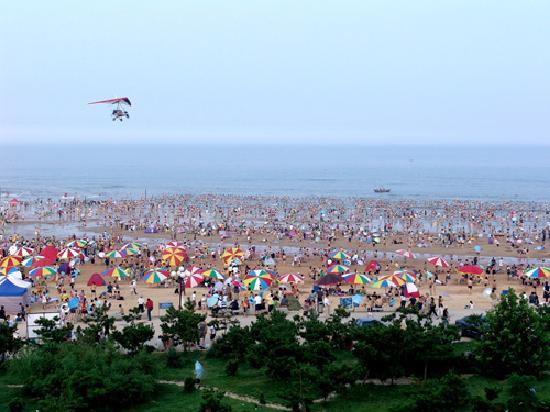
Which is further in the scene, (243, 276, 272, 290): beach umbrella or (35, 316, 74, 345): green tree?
(243, 276, 272, 290): beach umbrella

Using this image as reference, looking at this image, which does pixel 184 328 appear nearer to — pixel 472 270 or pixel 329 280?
pixel 329 280

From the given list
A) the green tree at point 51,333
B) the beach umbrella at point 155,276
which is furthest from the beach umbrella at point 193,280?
the green tree at point 51,333

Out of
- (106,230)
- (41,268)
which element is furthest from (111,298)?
(106,230)

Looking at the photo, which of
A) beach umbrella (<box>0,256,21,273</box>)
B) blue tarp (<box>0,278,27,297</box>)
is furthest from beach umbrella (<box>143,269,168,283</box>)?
beach umbrella (<box>0,256,21,273</box>)

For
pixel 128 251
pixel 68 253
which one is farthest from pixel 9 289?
pixel 128 251

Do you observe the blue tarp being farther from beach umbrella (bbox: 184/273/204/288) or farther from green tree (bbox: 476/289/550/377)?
green tree (bbox: 476/289/550/377)

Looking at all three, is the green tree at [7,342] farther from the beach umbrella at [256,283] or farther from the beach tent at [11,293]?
the beach umbrella at [256,283]
